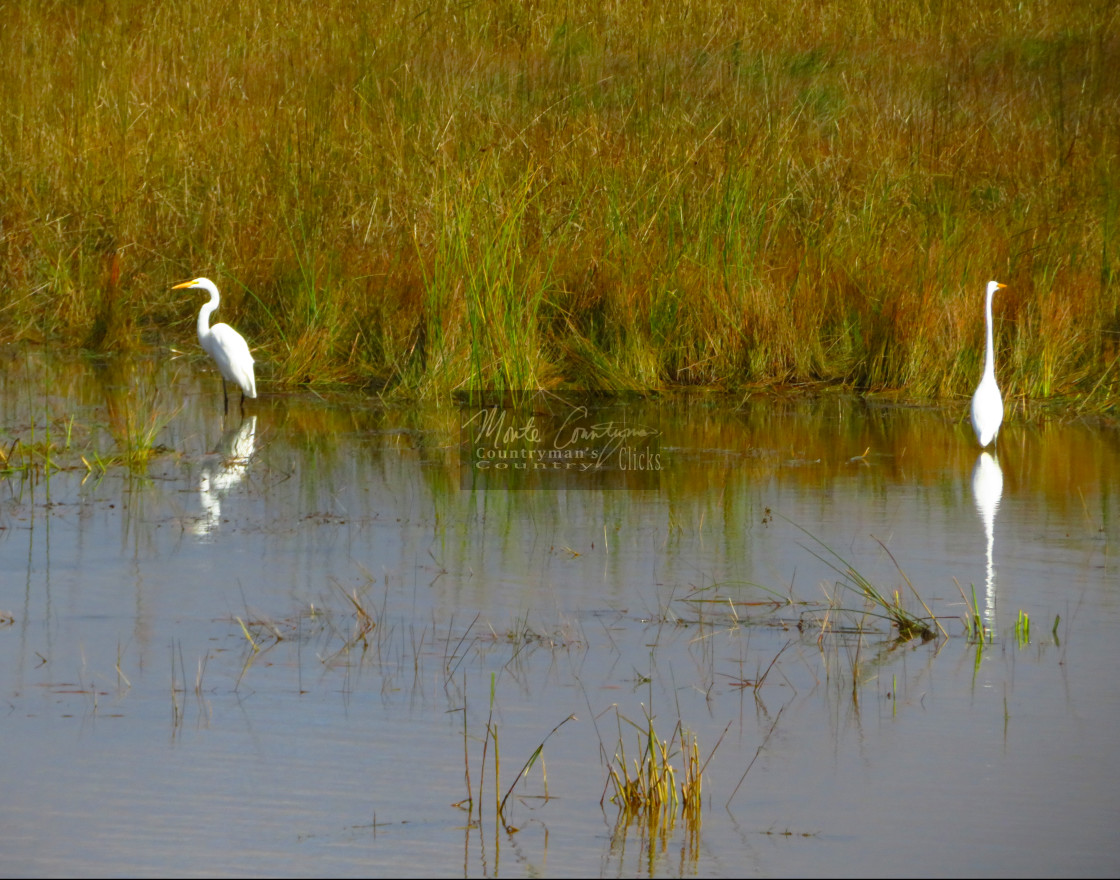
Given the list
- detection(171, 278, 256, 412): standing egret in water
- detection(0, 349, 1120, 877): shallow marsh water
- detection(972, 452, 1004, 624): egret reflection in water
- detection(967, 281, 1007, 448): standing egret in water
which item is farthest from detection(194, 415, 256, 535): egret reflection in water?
detection(967, 281, 1007, 448): standing egret in water

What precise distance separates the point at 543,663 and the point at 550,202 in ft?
17.1

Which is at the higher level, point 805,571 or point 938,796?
point 805,571

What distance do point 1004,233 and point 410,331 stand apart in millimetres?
3372

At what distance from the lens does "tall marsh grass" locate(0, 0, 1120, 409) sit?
7891mm

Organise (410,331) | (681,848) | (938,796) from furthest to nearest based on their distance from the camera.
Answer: (410,331) → (938,796) → (681,848)

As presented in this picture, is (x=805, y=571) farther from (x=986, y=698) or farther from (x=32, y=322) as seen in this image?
(x=32, y=322)

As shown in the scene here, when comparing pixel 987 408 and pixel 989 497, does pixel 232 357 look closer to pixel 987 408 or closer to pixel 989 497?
pixel 987 408

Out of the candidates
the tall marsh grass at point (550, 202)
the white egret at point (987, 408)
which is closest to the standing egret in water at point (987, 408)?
the white egret at point (987, 408)

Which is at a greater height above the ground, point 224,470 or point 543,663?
point 224,470

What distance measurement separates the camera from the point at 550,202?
28.7 feet

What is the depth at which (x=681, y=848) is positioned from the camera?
288 centimetres

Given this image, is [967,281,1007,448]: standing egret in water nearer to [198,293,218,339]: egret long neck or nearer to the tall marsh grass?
the tall marsh grass

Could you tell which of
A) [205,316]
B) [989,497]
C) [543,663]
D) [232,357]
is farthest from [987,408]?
[205,316]

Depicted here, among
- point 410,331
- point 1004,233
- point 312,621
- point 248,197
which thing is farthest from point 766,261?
point 312,621
